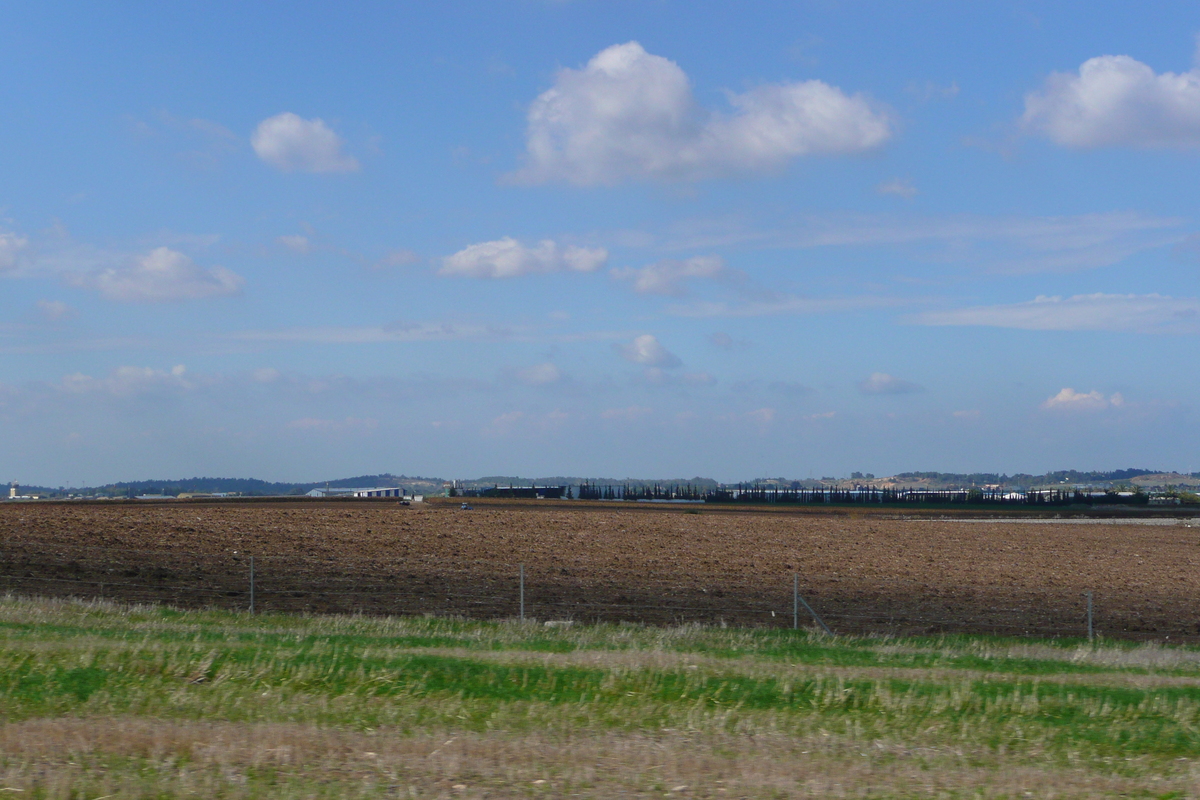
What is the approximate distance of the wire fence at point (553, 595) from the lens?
29.8 metres

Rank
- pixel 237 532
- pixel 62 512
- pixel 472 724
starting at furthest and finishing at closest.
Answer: pixel 62 512 → pixel 237 532 → pixel 472 724

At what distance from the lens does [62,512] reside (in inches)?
2219

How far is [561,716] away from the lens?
11477 millimetres

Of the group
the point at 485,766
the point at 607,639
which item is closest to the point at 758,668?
the point at 607,639

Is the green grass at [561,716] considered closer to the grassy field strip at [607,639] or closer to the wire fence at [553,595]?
the grassy field strip at [607,639]

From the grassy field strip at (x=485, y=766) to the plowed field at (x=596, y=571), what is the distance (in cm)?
1883

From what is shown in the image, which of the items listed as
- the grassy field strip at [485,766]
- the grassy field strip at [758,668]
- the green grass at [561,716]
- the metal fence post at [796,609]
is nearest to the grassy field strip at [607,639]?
the green grass at [561,716]

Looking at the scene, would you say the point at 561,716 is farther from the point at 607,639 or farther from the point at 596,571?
the point at 596,571

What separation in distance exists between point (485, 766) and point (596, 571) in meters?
30.9

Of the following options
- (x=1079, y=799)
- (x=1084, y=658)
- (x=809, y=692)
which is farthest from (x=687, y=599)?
(x=1079, y=799)

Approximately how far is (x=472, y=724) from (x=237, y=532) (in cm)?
4094

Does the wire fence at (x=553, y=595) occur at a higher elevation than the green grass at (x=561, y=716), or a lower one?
lower

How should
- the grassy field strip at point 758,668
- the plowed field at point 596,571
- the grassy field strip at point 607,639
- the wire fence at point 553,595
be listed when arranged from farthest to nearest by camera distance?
the plowed field at point 596,571, the wire fence at point 553,595, the grassy field strip at point 607,639, the grassy field strip at point 758,668

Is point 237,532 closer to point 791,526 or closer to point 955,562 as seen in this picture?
point 955,562
